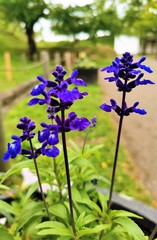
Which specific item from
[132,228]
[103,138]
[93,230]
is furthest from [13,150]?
[103,138]

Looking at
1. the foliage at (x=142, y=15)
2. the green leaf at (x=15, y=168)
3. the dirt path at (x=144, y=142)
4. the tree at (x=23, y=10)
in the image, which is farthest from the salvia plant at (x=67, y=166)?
the tree at (x=23, y=10)

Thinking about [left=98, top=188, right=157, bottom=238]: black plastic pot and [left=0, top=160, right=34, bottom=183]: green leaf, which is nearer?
[left=0, top=160, right=34, bottom=183]: green leaf

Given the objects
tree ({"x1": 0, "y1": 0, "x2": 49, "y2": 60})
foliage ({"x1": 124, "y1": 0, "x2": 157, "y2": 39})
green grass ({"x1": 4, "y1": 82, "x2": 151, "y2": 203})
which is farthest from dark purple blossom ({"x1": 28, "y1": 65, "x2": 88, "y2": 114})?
tree ({"x1": 0, "y1": 0, "x2": 49, "y2": 60})

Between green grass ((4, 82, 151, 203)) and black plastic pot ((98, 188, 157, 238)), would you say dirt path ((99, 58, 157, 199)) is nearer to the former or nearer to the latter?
green grass ((4, 82, 151, 203))

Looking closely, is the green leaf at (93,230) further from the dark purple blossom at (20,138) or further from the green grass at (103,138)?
the green grass at (103,138)

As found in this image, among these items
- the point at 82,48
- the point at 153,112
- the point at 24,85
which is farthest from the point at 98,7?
the point at 153,112

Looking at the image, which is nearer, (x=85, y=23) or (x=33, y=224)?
(x=33, y=224)

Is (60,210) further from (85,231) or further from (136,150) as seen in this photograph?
(136,150)
